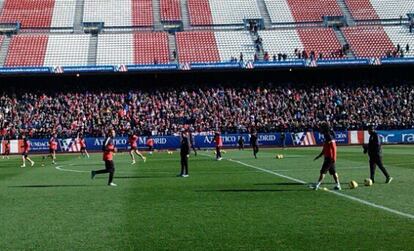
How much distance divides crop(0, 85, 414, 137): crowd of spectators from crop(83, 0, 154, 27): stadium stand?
41.3ft

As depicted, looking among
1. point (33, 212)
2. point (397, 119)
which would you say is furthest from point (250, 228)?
point (397, 119)

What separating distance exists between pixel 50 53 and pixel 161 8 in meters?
15.8

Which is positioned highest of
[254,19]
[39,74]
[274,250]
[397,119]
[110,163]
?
[254,19]

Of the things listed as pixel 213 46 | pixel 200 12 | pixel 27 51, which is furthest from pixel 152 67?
pixel 200 12

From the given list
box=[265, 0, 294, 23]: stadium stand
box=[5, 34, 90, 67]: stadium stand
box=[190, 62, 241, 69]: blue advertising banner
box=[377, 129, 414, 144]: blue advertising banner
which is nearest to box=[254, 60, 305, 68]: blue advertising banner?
box=[190, 62, 241, 69]: blue advertising banner

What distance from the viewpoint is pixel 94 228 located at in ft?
38.5

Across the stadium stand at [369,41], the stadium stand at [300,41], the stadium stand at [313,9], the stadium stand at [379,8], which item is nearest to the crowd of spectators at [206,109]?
the stadium stand at [369,41]

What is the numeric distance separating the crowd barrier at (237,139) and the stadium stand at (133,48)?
1102 centimetres

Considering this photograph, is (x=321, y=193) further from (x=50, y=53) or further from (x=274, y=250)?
(x=50, y=53)

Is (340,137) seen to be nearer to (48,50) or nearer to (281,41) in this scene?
(281,41)

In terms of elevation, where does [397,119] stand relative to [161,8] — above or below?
below

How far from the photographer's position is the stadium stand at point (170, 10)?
238 feet

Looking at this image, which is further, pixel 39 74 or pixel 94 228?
pixel 39 74

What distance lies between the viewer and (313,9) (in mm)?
73375
